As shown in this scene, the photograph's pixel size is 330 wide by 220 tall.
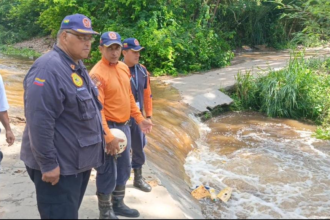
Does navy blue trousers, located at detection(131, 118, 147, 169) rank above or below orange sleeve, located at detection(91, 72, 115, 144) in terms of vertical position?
below

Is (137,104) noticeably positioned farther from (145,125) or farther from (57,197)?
(57,197)

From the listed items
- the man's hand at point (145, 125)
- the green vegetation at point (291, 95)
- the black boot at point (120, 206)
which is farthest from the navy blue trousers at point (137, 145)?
the green vegetation at point (291, 95)

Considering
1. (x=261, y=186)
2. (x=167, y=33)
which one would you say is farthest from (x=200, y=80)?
(x=261, y=186)

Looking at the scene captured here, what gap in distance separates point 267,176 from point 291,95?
4.21 m

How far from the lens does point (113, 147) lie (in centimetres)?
329

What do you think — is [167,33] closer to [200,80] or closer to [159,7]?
[159,7]

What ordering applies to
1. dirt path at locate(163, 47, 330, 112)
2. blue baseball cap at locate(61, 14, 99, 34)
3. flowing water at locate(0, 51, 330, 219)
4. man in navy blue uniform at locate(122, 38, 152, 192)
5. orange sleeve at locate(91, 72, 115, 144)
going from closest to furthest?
1. blue baseball cap at locate(61, 14, 99, 34)
2. orange sleeve at locate(91, 72, 115, 144)
3. man in navy blue uniform at locate(122, 38, 152, 192)
4. flowing water at locate(0, 51, 330, 219)
5. dirt path at locate(163, 47, 330, 112)

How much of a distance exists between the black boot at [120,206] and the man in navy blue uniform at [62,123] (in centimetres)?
87

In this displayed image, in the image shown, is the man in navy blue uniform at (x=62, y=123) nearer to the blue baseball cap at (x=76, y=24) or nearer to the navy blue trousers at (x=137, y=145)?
the blue baseball cap at (x=76, y=24)

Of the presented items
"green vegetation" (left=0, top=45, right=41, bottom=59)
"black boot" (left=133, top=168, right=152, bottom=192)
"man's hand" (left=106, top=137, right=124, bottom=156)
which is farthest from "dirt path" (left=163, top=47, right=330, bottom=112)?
"green vegetation" (left=0, top=45, right=41, bottom=59)

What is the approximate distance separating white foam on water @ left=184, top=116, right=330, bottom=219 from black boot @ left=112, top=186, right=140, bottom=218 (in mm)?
1958

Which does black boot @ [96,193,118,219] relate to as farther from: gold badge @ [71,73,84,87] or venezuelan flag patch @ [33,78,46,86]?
venezuelan flag patch @ [33,78,46,86]

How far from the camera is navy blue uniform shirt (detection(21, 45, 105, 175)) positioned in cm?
253

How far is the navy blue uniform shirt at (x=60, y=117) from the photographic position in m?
2.53
